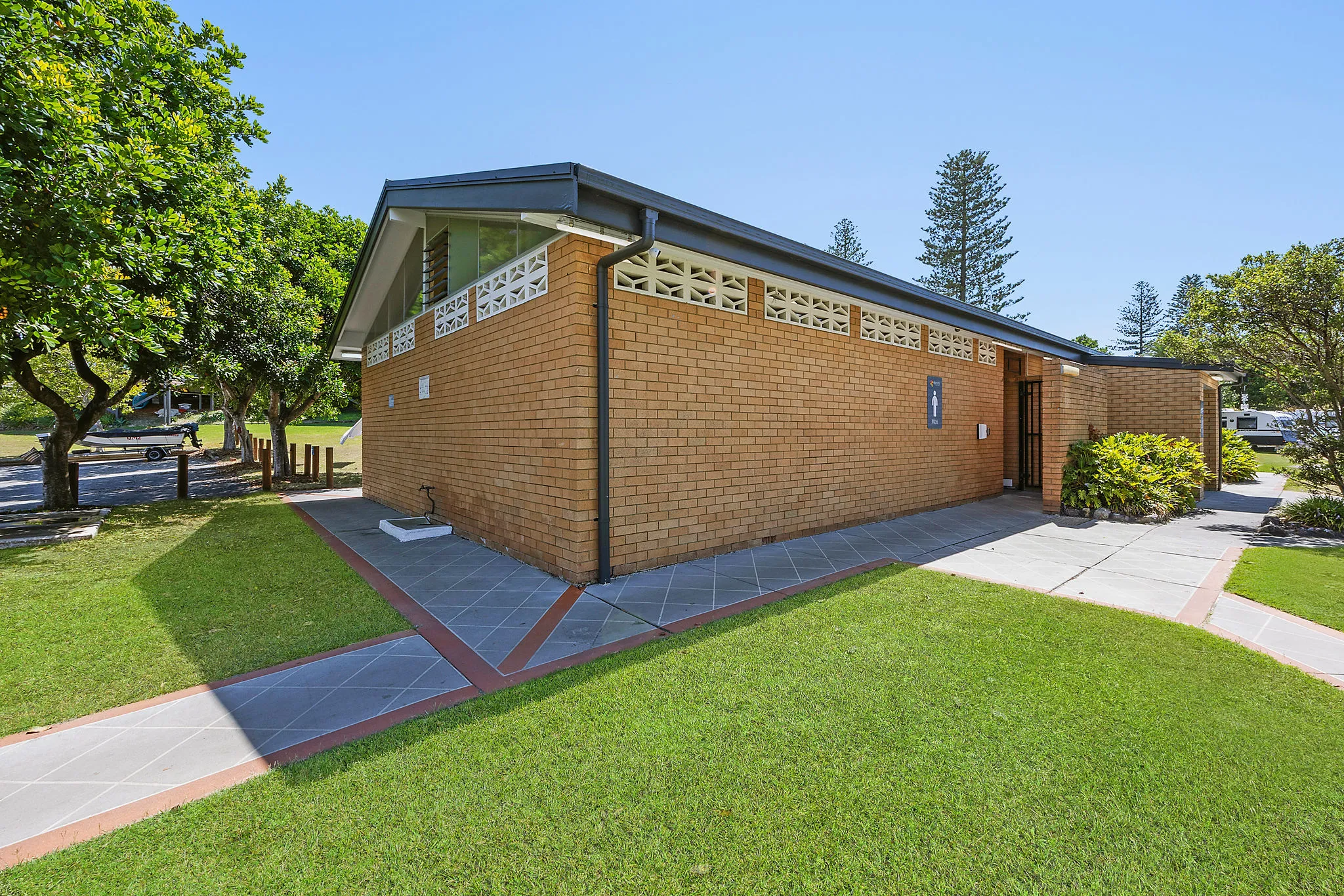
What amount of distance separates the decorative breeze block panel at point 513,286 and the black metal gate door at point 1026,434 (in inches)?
465

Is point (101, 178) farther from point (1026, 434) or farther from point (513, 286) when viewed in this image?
point (1026, 434)

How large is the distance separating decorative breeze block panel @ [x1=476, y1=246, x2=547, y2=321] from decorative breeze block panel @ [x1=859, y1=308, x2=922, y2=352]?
489 cm

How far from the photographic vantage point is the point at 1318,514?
7773 mm

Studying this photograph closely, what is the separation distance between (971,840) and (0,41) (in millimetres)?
11360

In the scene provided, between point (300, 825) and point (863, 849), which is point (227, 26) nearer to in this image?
point (300, 825)

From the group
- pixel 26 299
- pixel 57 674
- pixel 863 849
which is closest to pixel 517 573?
pixel 57 674

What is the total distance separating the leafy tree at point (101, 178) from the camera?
615 centimetres

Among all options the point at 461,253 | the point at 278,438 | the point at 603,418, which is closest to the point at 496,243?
the point at 461,253

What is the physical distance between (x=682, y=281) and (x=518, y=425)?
97.1 inches

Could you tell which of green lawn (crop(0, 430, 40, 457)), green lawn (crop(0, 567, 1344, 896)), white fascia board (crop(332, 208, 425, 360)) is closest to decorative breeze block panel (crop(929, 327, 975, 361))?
green lawn (crop(0, 567, 1344, 896))

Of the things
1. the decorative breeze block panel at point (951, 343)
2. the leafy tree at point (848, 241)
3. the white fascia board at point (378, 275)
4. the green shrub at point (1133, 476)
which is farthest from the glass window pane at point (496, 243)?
the leafy tree at point (848, 241)

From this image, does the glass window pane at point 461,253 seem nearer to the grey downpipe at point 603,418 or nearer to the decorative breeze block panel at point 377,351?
the grey downpipe at point 603,418

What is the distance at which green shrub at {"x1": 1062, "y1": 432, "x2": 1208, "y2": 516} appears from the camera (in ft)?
28.5

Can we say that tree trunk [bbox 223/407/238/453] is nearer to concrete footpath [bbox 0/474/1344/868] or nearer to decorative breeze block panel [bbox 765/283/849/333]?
concrete footpath [bbox 0/474/1344/868]
